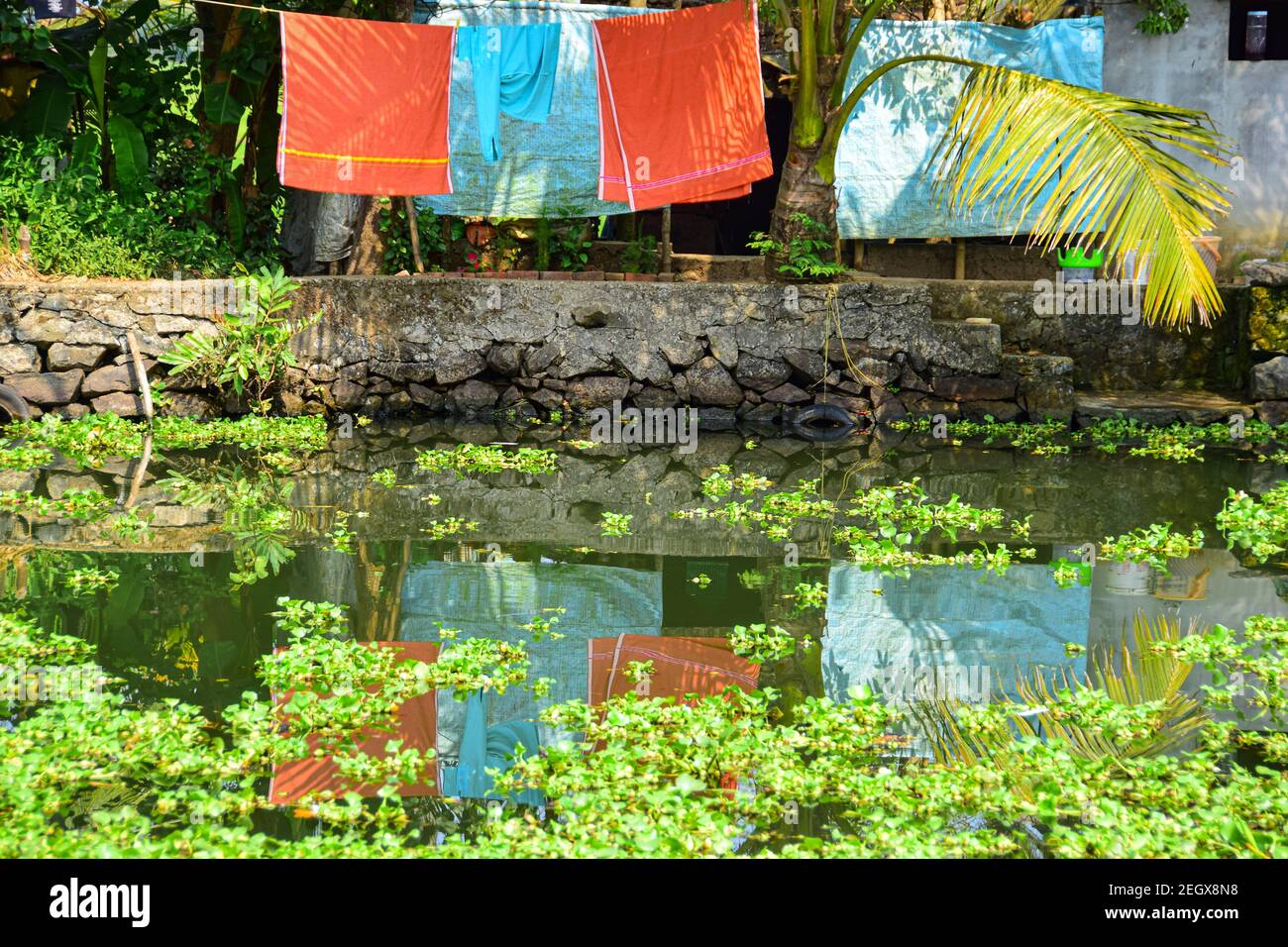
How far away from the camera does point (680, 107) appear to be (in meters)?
9.45

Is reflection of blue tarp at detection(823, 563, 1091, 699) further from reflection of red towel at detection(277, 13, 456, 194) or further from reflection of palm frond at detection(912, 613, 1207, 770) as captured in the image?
reflection of red towel at detection(277, 13, 456, 194)

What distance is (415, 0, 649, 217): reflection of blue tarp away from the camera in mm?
10141

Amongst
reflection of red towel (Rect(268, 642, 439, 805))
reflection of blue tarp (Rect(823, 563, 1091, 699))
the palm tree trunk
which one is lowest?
reflection of red towel (Rect(268, 642, 439, 805))

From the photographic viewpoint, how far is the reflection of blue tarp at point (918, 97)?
10.5 m

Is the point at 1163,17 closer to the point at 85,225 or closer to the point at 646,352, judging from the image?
the point at 646,352

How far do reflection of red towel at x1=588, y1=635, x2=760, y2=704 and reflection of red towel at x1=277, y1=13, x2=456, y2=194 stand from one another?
5.28m

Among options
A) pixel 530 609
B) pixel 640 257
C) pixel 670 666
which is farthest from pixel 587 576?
pixel 640 257

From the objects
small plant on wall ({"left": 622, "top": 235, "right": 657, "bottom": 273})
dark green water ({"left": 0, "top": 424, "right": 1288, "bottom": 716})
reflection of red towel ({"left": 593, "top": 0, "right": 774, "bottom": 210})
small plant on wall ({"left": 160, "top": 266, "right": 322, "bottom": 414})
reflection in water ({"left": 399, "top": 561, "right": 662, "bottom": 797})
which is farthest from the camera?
small plant on wall ({"left": 622, "top": 235, "right": 657, "bottom": 273})

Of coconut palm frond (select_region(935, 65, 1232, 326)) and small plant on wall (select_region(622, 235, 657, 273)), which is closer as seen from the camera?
coconut palm frond (select_region(935, 65, 1232, 326))

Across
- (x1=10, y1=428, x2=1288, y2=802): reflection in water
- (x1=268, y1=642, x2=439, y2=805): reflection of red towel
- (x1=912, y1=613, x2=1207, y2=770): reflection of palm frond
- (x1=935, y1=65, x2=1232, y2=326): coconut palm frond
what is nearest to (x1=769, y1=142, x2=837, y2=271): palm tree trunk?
(x1=935, y1=65, x2=1232, y2=326): coconut palm frond

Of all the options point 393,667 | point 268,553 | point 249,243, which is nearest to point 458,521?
point 268,553

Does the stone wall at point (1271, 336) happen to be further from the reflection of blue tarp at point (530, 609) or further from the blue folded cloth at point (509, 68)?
the reflection of blue tarp at point (530, 609)

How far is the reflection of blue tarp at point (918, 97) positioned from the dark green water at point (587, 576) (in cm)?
312

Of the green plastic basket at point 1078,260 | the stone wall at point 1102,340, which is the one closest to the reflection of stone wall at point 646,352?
the stone wall at point 1102,340
